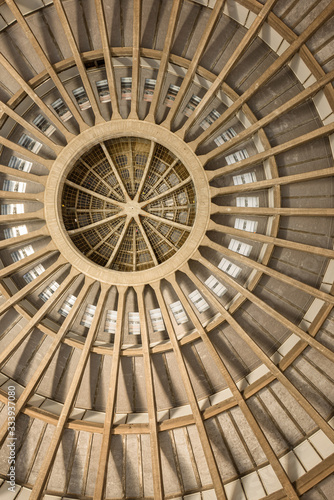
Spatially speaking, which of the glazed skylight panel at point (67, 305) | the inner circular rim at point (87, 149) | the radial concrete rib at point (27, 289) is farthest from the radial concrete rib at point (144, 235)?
the glazed skylight panel at point (67, 305)

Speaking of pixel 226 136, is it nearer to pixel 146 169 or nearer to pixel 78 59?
pixel 146 169

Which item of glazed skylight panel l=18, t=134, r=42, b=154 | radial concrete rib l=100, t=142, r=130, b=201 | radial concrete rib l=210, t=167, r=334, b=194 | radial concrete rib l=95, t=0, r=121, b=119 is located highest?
glazed skylight panel l=18, t=134, r=42, b=154

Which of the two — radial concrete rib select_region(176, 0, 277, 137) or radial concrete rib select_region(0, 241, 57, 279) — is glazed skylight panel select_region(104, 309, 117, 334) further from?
radial concrete rib select_region(176, 0, 277, 137)

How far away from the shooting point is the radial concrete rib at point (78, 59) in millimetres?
14695

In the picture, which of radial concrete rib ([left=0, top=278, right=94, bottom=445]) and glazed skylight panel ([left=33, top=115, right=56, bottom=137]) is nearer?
radial concrete rib ([left=0, top=278, right=94, bottom=445])

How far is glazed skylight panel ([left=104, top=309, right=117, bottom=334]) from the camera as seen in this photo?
59.2ft

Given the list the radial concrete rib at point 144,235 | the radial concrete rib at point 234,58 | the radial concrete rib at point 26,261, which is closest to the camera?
the radial concrete rib at point 234,58

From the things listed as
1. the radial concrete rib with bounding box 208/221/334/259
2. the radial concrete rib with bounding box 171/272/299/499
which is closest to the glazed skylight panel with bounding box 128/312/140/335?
the radial concrete rib with bounding box 171/272/299/499

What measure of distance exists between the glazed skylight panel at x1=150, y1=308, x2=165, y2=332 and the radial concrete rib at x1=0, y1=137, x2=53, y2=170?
325 inches

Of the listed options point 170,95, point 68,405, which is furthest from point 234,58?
point 68,405

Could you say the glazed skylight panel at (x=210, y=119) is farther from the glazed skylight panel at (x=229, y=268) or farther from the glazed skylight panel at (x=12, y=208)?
the glazed skylight panel at (x=12, y=208)

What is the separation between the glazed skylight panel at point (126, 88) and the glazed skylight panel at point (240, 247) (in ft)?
27.2

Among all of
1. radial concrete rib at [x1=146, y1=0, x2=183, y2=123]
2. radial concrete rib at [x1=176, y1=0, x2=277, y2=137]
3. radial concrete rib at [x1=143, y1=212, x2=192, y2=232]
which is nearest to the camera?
radial concrete rib at [x1=176, y1=0, x2=277, y2=137]

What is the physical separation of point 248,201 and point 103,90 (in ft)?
27.7
